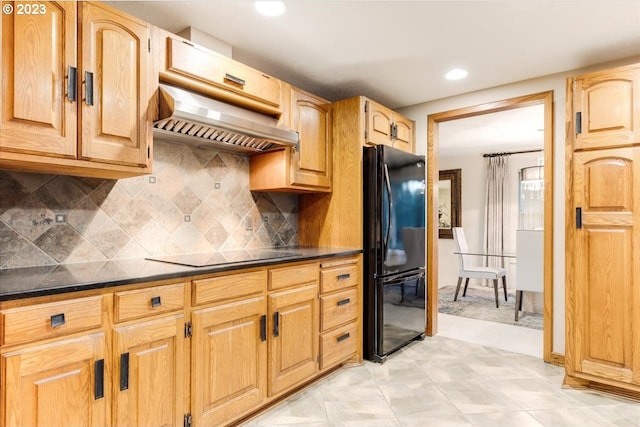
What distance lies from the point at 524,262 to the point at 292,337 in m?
2.95

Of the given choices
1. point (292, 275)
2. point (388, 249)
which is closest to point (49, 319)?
point (292, 275)

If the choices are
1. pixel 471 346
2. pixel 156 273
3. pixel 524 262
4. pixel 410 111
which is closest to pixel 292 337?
pixel 156 273

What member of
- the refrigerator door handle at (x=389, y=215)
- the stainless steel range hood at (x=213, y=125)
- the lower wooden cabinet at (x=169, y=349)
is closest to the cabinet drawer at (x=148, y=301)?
the lower wooden cabinet at (x=169, y=349)

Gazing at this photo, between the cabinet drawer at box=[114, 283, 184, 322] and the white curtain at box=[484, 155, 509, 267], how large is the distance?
5554mm

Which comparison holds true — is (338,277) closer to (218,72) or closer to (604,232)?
(218,72)

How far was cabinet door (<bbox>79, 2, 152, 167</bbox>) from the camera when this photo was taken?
1.58 meters

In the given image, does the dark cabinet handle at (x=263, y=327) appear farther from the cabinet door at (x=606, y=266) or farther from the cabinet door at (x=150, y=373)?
the cabinet door at (x=606, y=266)

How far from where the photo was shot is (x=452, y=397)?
7.51ft

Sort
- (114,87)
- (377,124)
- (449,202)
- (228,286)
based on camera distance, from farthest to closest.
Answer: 1. (449,202)
2. (377,124)
3. (228,286)
4. (114,87)

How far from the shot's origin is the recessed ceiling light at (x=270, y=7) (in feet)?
6.23

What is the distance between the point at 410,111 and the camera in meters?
3.65

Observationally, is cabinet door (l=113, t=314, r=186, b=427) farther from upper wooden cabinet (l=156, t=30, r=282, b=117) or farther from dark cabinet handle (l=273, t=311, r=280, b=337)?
upper wooden cabinet (l=156, t=30, r=282, b=117)

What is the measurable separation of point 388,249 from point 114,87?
2.09m

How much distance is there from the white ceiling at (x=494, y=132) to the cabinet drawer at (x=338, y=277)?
2.20 meters
